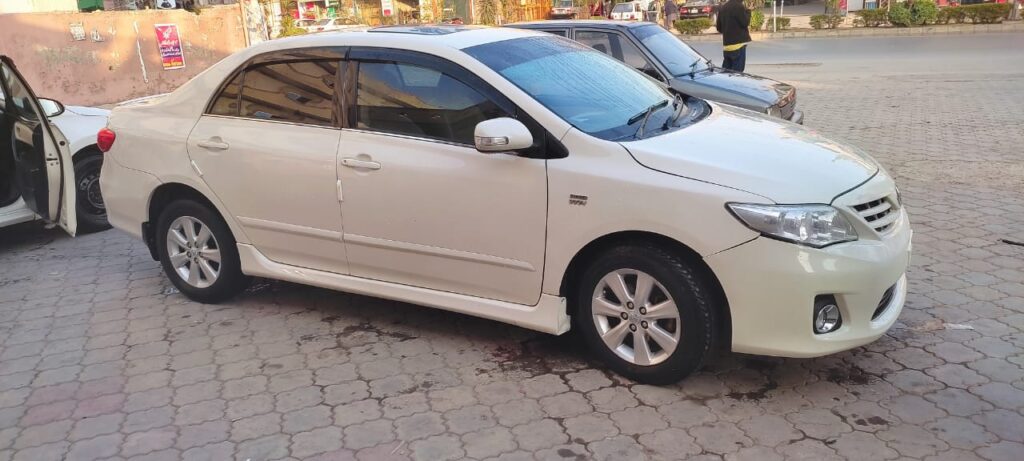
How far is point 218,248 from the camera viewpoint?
16.3 ft

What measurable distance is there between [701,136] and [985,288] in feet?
6.95

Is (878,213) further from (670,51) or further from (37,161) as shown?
(37,161)

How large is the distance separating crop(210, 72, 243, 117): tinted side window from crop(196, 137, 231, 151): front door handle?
0.16 m

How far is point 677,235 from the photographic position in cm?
351

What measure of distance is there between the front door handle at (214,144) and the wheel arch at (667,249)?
214 cm

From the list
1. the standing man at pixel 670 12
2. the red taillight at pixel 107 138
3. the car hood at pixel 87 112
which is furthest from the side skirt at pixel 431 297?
the standing man at pixel 670 12

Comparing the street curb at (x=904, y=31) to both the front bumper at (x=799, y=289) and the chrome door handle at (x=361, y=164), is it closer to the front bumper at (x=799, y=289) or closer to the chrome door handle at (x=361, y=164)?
the front bumper at (x=799, y=289)

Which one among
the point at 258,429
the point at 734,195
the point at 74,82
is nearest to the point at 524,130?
the point at 734,195

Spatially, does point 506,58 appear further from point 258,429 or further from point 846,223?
point 258,429

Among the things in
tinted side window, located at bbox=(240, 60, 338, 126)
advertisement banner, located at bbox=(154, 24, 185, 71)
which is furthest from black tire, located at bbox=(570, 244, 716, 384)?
advertisement banner, located at bbox=(154, 24, 185, 71)

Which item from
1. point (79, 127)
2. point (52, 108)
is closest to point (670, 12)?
point (79, 127)

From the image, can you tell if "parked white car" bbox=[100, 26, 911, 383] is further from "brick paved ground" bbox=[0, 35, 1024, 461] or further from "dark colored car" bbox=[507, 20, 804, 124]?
"dark colored car" bbox=[507, 20, 804, 124]

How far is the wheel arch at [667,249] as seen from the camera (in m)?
3.57

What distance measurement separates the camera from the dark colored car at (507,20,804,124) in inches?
310
